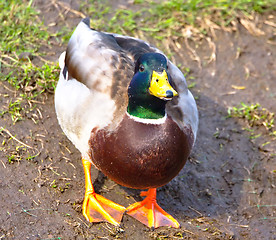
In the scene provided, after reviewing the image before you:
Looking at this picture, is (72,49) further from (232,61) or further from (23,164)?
(232,61)

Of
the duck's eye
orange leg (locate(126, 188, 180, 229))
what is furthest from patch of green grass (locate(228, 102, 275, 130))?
the duck's eye

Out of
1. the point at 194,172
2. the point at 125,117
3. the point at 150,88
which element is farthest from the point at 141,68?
the point at 194,172

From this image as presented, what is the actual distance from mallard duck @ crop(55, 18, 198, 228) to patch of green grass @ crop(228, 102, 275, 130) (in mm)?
1410

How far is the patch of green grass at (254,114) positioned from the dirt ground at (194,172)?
2.2 inches

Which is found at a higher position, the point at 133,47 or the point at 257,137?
the point at 133,47

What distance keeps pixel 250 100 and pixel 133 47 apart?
193 cm

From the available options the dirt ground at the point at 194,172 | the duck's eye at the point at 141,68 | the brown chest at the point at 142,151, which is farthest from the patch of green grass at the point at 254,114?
the duck's eye at the point at 141,68

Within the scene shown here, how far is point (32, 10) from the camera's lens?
545 centimetres

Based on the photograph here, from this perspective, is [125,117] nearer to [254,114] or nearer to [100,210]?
[100,210]

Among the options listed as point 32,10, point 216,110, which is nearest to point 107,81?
point 216,110

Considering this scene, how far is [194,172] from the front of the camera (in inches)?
179

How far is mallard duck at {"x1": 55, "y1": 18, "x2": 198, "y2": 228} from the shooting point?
3340 millimetres

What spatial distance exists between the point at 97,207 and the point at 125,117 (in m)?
0.85

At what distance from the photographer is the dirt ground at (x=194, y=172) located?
12.1 feet
